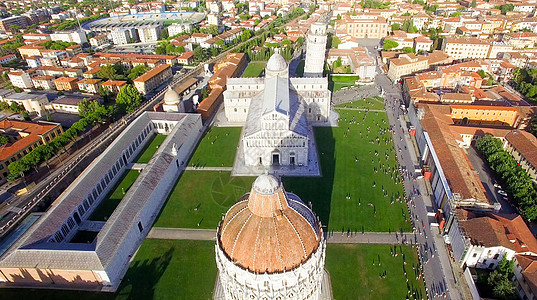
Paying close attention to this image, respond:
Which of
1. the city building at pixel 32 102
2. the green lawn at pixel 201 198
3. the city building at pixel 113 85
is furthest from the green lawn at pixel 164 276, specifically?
the city building at pixel 113 85

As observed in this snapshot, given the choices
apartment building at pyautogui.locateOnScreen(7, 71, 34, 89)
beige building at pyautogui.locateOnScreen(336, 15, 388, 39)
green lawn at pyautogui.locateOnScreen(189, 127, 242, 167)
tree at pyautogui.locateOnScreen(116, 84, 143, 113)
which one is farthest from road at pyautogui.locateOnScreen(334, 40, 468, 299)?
apartment building at pyautogui.locateOnScreen(7, 71, 34, 89)

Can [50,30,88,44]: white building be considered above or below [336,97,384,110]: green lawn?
above

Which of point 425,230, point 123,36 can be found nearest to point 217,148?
point 425,230

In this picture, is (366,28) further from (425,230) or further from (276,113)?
(425,230)

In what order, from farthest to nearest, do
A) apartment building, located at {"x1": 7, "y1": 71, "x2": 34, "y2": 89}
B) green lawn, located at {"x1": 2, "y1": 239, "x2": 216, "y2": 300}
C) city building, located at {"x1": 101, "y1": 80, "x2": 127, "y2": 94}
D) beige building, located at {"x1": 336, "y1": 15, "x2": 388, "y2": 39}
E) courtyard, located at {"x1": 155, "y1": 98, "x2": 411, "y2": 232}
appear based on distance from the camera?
beige building, located at {"x1": 336, "y1": 15, "x2": 388, "y2": 39} < apartment building, located at {"x1": 7, "y1": 71, "x2": 34, "y2": 89} < city building, located at {"x1": 101, "y1": 80, "x2": 127, "y2": 94} < courtyard, located at {"x1": 155, "y1": 98, "x2": 411, "y2": 232} < green lawn, located at {"x1": 2, "y1": 239, "x2": 216, "y2": 300}

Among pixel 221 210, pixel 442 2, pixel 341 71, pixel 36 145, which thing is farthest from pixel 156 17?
pixel 221 210

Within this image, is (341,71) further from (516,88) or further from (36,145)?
(36,145)

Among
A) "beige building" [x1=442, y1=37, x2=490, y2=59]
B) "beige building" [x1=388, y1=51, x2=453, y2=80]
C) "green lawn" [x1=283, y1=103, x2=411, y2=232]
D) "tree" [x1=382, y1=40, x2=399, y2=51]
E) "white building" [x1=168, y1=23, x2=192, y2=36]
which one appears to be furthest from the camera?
"white building" [x1=168, y1=23, x2=192, y2=36]

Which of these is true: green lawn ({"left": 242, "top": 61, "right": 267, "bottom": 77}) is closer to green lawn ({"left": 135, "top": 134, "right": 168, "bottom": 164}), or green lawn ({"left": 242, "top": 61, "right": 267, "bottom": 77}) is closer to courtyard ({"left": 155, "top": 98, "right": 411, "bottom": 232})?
courtyard ({"left": 155, "top": 98, "right": 411, "bottom": 232})
